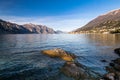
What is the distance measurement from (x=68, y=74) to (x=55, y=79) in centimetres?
216

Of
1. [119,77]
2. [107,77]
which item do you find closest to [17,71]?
[107,77]

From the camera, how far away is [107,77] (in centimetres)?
2170

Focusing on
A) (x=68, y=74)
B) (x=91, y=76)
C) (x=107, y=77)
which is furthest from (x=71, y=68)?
(x=107, y=77)

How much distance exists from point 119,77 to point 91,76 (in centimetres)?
398

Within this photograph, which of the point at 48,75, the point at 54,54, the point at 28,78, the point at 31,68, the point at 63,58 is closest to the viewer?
the point at 28,78

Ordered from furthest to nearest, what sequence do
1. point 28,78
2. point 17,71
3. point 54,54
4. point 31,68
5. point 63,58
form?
1. point 54,54
2. point 63,58
3. point 31,68
4. point 17,71
5. point 28,78

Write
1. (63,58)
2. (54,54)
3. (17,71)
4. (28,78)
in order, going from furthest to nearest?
(54,54) → (63,58) → (17,71) → (28,78)

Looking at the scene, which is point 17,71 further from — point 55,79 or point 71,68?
point 71,68

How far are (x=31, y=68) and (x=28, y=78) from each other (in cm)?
487

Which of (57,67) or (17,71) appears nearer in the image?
(17,71)

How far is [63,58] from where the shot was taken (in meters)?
32.1

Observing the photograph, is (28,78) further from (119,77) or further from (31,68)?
(119,77)

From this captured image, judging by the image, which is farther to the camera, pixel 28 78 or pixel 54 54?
pixel 54 54

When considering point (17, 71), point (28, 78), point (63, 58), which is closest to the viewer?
point (28, 78)
